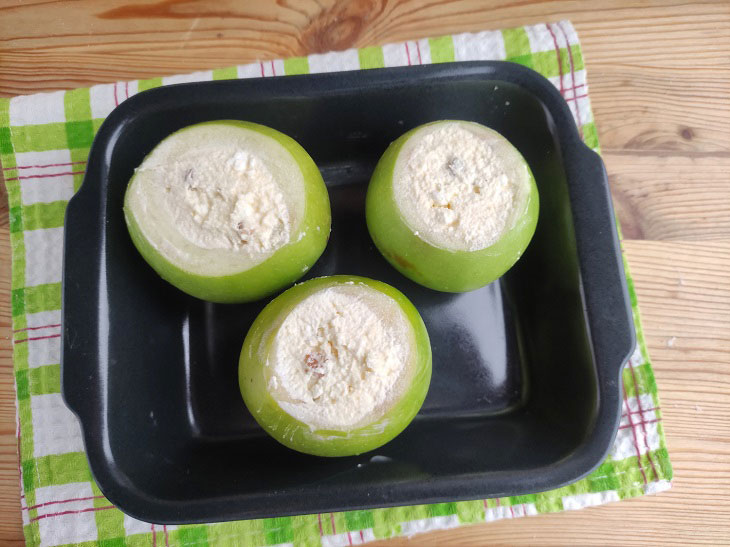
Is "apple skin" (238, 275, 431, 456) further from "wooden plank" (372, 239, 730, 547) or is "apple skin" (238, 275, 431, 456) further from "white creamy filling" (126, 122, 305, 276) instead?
"wooden plank" (372, 239, 730, 547)

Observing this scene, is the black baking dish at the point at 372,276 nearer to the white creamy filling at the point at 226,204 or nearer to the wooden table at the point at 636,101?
the white creamy filling at the point at 226,204

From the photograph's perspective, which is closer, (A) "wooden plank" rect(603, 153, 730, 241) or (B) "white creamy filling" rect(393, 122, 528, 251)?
(B) "white creamy filling" rect(393, 122, 528, 251)

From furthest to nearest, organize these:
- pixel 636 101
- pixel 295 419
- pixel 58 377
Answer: pixel 636 101
pixel 58 377
pixel 295 419

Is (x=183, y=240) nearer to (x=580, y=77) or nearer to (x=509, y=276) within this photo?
(x=509, y=276)

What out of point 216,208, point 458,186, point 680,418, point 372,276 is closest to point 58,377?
point 216,208

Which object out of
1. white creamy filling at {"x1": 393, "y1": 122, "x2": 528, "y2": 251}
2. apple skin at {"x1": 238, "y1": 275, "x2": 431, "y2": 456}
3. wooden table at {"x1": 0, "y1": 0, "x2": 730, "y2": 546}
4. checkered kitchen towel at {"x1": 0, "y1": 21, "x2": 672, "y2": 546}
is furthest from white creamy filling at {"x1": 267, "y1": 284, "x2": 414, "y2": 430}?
wooden table at {"x1": 0, "y1": 0, "x2": 730, "y2": 546}

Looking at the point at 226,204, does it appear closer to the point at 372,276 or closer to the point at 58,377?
the point at 372,276
